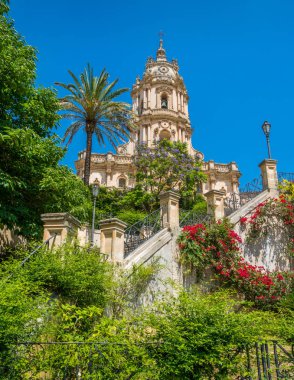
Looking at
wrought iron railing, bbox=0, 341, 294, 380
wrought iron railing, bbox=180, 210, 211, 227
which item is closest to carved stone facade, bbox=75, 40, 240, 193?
wrought iron railing, bbox=180, 210, 211, 227

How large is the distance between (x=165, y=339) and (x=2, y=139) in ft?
24.1

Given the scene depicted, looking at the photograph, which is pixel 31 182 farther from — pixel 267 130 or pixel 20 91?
pixel 267 130

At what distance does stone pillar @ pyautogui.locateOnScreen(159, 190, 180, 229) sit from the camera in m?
12.5

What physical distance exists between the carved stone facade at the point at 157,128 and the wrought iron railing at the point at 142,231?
27.0 metres

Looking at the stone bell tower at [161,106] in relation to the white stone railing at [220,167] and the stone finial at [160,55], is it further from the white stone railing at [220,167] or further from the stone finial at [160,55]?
the stone finial at [160,55]

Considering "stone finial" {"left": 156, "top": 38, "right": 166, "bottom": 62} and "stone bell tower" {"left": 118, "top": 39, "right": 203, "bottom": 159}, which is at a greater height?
"stone finial" {"left": 156, "top": 38, "right": 166, "bottom": 62}

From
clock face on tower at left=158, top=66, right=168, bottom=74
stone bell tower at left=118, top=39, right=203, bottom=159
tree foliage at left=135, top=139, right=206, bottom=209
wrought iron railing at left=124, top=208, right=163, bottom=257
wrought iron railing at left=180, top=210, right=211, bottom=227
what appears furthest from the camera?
clock face on tower at left=158, top=66, right=168, bottom=74

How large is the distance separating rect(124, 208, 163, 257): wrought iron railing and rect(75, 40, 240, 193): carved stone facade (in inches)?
1063

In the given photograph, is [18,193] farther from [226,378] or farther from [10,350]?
[226,378]

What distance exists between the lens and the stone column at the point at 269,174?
51.3 ft

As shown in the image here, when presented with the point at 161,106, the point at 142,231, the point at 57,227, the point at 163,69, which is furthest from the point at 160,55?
the point at 57,227

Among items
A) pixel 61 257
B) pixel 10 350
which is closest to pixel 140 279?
pixel 61 257

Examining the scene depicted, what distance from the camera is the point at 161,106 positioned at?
47.7 meters

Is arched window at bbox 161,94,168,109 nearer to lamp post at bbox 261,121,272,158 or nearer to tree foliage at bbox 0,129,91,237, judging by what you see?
lamp post at bbox 261,121,272,158
